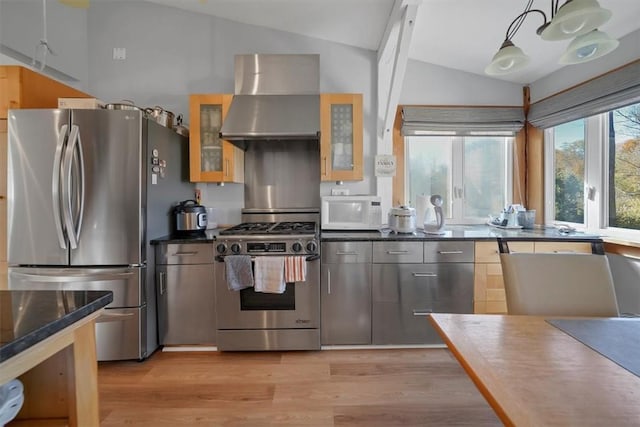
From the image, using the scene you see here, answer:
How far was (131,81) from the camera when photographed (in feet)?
9.98

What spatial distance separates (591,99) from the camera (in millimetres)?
2393

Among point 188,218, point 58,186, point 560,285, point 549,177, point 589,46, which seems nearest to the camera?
point 589,46

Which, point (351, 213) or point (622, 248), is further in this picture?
point (351, 213)

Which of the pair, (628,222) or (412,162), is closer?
(628,222)

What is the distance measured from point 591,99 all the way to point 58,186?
3996 millimetres

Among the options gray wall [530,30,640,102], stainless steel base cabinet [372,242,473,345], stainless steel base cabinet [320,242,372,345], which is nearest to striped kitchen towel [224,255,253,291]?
stainless steel base cabinet [320,242,372,345]

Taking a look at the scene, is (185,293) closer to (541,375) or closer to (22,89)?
(22,89)

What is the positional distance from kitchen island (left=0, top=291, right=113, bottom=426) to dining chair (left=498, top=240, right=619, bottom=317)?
1.63 m

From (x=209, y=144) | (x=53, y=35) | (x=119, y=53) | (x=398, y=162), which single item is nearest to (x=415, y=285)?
(x=398, y=162)

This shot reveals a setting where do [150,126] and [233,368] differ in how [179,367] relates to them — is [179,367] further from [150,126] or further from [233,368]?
[150,126]

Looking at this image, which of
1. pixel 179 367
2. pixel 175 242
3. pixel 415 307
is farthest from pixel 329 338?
pixel 175 242

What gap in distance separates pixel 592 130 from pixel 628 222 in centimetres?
80

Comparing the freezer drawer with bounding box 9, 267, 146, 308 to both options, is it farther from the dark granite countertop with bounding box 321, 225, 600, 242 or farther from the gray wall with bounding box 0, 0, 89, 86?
the gray wall with bounding box 0, 0, 89, 86

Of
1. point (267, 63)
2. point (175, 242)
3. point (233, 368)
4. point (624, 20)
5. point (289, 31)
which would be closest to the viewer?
point (624, 20)
